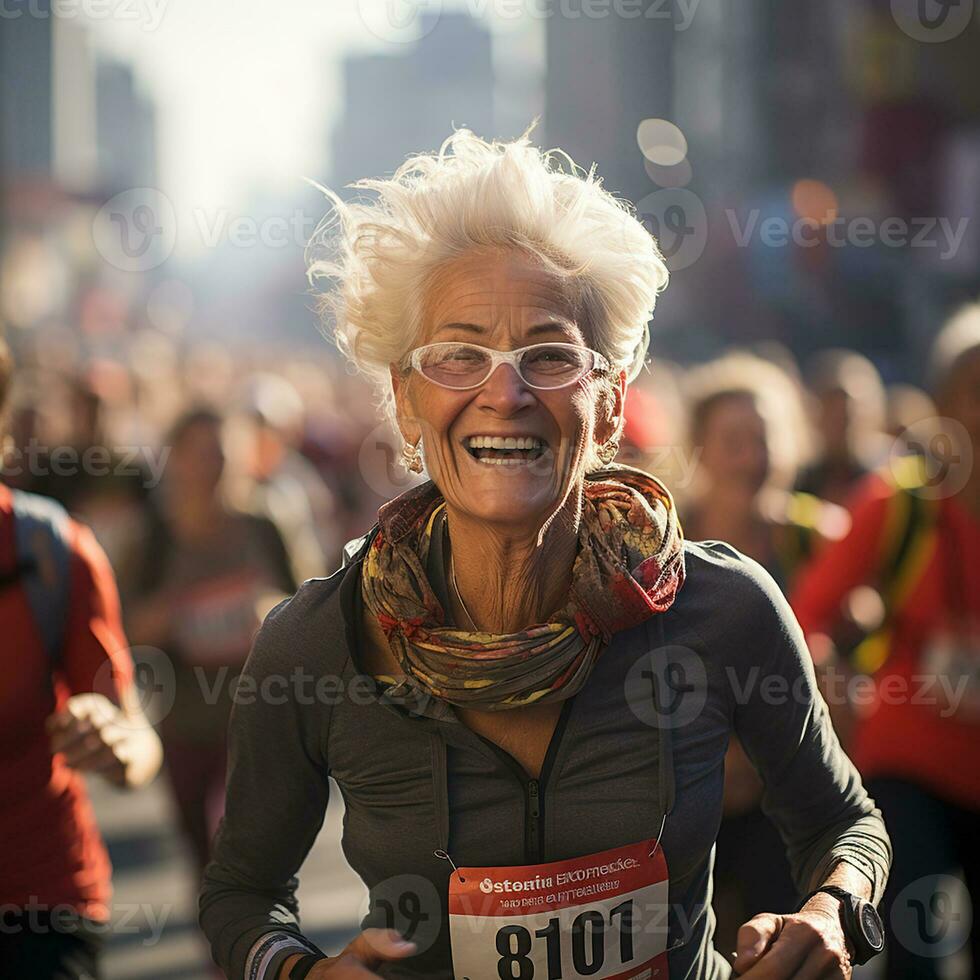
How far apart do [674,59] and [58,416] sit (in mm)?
54383

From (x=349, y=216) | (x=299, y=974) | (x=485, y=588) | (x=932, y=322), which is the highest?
(x=349, y=216)

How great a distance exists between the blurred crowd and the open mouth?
67 cm

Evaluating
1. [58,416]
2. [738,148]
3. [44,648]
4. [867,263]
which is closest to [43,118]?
[738,148]

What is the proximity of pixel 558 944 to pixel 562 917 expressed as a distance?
0.17 ft

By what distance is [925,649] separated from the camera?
159 inches

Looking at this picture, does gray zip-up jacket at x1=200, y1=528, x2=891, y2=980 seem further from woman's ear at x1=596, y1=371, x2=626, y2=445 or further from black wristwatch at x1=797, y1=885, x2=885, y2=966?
woman's ear at x1=596, y1=371, x2=626, y2=445

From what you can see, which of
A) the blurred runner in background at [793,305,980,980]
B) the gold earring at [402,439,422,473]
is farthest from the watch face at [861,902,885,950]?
the blurred runner in background at [793,305,980,980]

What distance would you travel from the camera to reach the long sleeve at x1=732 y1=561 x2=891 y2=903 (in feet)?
8.56

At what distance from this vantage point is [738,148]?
50.7 meters

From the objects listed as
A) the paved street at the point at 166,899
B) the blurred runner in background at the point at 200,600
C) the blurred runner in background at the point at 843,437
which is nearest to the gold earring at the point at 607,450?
the blurred runner in background at the point at 200,600

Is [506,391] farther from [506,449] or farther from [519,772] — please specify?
[519,772]

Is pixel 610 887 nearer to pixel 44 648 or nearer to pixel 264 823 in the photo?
pixel 264 823

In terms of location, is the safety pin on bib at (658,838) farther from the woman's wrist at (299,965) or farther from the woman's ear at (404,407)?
the woman's ear at (404,407)

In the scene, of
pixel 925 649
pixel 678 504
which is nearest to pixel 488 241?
pixel 925 649
